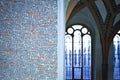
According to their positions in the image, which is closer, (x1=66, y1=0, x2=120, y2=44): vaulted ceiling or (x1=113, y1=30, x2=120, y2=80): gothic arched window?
(x1=66, y1=0, x2=120, y2=44): vaulted ceiling

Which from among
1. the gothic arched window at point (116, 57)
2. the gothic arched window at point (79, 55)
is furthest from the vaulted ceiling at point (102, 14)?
the gothic arched window at point (116, 57)

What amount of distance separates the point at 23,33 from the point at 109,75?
12.0 meters

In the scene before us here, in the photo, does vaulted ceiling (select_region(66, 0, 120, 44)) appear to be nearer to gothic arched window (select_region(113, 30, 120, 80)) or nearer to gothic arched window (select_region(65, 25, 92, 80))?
gothic arched window (select_region(65, 25, 92, 80))

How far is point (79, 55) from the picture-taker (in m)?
15.0

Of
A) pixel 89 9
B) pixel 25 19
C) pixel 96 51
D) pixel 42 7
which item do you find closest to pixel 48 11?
pixel 42 7

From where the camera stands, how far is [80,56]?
1501cm

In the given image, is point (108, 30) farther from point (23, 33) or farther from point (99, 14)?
point (23, 33)

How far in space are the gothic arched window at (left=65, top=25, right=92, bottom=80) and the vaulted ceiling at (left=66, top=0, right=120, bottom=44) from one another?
35.4 inches

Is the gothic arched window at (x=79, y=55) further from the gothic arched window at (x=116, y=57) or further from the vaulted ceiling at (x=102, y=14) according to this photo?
the gothic arched window at (x=116, y=57)

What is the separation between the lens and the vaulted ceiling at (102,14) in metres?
12.4

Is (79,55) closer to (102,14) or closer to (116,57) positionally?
(116,57)

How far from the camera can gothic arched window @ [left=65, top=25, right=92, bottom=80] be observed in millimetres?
14953

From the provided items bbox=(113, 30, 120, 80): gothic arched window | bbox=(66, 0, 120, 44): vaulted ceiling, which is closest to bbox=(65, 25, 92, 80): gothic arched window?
bbox=(66, 0, 120, 44): vaulted ceiling

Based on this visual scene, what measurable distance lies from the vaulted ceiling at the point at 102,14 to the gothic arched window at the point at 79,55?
0.90m
